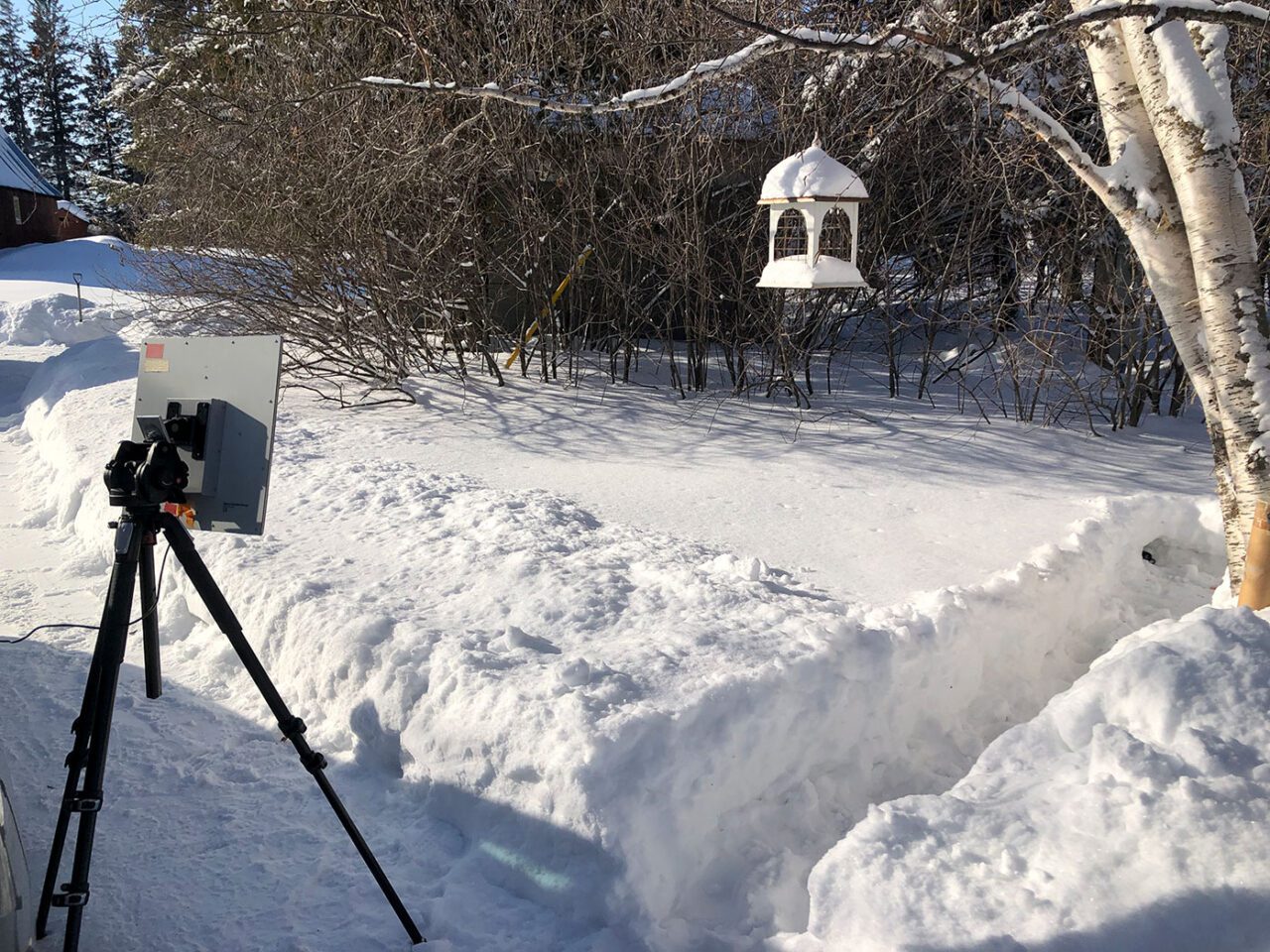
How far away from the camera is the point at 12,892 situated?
234 cm

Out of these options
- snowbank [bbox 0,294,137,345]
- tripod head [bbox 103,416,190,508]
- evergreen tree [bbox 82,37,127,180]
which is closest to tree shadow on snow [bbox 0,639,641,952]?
tripod head [bbox 103,416,190,508]

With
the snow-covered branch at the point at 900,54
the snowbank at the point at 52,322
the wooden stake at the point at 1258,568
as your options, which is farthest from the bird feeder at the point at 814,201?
the snowbank at the point at 52,322

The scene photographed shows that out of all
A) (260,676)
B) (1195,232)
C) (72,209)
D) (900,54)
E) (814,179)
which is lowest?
(260,676)

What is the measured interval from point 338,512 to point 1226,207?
482cm

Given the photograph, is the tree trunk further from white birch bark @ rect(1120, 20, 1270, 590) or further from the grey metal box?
the grey metal box

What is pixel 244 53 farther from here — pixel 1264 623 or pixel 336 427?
pixel 1264 623

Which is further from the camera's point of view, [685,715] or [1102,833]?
[685,715]

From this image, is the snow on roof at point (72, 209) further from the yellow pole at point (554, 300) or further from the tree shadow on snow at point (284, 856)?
the tree shadow on snow at point (284, 856)

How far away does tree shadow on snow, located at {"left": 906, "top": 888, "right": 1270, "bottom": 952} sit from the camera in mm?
2512

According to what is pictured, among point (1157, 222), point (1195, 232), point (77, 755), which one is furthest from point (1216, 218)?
point (77, 755)

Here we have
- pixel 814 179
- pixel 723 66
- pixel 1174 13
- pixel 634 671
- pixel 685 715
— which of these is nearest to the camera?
pixel 1174 13

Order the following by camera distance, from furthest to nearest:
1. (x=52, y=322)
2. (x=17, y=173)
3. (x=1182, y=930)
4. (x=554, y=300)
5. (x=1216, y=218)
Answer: (x=17, y=173) → (x=52, y=322) → (x=554, y=300) → (x=1216, y=218) → (x=1182, y=930)

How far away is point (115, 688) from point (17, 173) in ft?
133

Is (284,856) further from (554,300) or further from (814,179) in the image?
(554,300)
